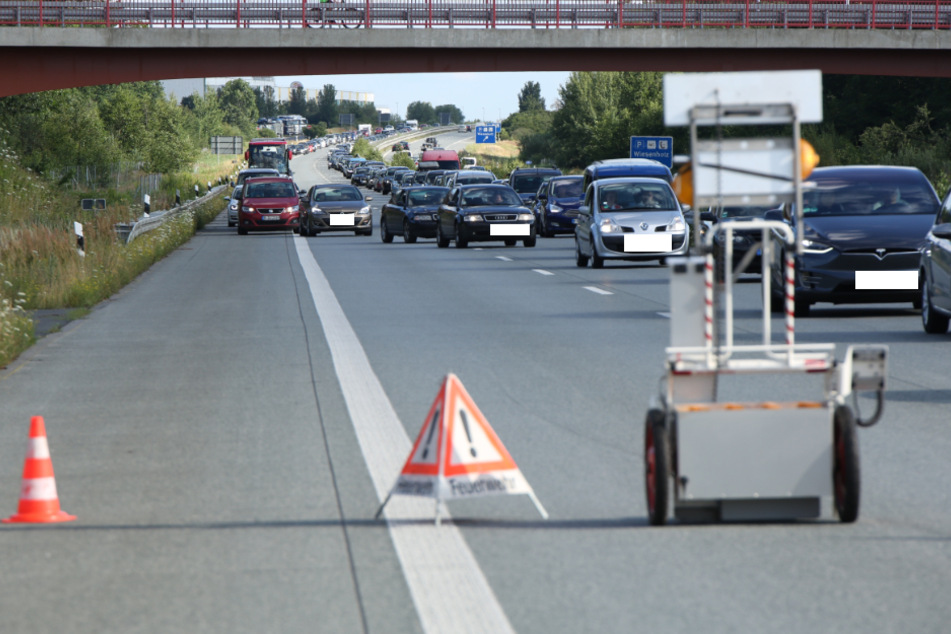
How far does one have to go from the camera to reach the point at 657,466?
642cm

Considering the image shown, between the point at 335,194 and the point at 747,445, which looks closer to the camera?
the point at 747,445

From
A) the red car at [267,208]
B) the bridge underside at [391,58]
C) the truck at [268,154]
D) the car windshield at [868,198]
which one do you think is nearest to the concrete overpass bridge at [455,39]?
the bridge underside at [391,58]

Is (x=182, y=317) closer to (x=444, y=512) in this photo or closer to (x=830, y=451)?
(x=444, y=512)

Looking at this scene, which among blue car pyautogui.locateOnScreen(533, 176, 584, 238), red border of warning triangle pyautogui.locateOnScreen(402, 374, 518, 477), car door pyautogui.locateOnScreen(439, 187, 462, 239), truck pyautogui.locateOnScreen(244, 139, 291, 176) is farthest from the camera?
truck pyautogui.locateOnScreen(244, 139, 291, 176)

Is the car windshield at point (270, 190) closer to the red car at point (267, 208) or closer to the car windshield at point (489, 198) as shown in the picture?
the red car at point (267, 208)

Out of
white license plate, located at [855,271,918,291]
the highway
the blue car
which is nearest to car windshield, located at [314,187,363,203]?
the blue car

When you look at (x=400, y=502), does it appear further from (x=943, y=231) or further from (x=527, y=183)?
(x=527, y=183)

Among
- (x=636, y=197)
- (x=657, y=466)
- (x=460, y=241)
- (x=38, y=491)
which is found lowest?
(x=460, y=241)

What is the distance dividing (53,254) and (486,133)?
92.2 meters

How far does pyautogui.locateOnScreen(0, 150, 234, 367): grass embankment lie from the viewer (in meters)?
19.0

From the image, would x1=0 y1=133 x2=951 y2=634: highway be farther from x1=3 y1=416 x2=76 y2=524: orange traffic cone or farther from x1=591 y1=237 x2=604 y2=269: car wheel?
x1=591 y1=237 x2=604 y2=269: car wheel

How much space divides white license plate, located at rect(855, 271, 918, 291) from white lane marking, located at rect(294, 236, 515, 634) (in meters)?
7.43

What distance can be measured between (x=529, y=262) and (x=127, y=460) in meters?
21.3

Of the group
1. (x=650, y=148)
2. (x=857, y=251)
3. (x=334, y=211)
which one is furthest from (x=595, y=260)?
(x=650, y=148)
